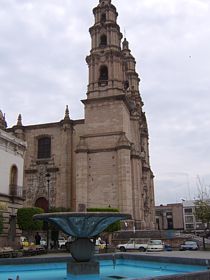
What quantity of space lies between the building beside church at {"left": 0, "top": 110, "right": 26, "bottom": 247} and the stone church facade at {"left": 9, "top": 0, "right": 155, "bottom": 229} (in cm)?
762

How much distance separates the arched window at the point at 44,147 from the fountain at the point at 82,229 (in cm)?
3339

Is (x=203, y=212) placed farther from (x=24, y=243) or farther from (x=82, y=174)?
(x=24, y=243)

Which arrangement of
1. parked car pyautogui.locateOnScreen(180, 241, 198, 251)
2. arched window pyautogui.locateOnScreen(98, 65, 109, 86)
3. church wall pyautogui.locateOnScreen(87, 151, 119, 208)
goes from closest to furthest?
parked car pyautogui.locateOnScreen(180, 241, 198, 251), church wall pyautogui.locateOnScreen(87, 151, 119, 208), arched window pyautogui.locateOnScreen(98, 65, 109, 86)

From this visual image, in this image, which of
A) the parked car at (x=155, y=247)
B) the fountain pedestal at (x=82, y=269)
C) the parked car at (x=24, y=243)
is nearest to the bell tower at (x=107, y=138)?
the parked car at (x=24, y=243)

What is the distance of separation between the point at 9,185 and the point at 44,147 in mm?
20598

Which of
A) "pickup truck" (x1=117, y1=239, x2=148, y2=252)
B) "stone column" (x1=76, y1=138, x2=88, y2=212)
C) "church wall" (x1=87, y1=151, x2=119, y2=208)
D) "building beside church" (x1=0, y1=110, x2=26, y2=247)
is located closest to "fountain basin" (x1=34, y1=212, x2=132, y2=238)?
"building beside church" (x1=0, y1=110, x2=26, y2=247)

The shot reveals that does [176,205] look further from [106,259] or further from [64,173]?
[106,259]

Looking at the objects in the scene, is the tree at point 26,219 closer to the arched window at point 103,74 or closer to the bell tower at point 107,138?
the bell tower at point 107,138

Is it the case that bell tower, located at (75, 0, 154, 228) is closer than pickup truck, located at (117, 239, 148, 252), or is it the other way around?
pickup truck, located at (117, 239, 148, 252)

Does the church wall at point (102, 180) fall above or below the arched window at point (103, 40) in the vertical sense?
below

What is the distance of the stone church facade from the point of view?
3934cm

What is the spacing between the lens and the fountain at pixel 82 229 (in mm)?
13883

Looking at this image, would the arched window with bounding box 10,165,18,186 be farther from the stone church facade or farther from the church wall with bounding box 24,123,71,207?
the church wall with bounding box 24,123,71,207

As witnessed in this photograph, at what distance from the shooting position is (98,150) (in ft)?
133
